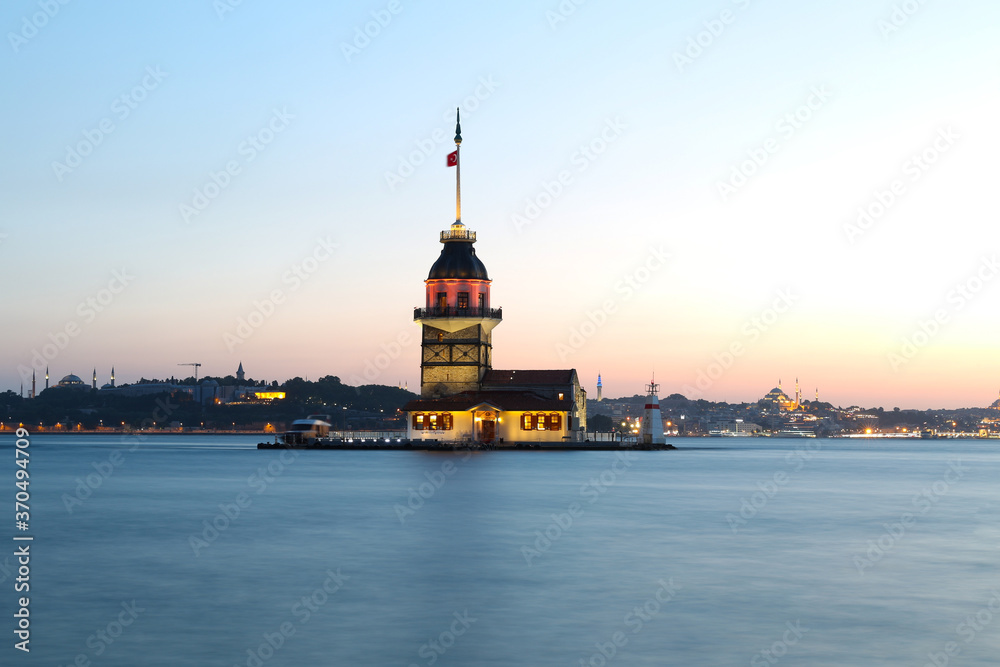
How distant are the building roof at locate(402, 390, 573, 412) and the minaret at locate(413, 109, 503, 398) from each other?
127cm

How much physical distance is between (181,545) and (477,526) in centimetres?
1057

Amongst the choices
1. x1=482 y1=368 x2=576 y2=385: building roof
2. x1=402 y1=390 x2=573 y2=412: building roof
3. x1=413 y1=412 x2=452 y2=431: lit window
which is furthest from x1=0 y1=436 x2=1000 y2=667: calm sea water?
x1=482 y1=368 x2=576 y2=385: building roof

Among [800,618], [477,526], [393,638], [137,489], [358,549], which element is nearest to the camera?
[393,638]

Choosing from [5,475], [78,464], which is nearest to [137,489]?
[5,475]

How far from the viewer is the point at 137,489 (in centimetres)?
5869

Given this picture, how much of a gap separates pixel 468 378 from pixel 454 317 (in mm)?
5513

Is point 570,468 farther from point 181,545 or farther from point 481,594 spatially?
point 481,594

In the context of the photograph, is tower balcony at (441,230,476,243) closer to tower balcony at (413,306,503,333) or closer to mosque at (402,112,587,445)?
mosque at (402,112,587,445)

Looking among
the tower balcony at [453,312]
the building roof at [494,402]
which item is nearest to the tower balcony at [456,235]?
the tower balcony at [453,312]

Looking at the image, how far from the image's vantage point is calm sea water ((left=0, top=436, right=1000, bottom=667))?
19906 mm

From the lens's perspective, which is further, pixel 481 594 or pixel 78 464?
pixel 78 464

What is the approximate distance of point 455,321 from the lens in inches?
3701

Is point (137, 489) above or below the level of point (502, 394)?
below

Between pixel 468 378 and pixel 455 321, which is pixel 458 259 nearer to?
pixel 455 321
